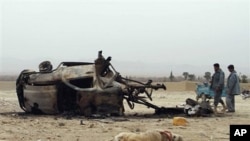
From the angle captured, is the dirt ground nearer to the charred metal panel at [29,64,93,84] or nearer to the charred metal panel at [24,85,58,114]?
the charred metal panel at [24,85,58,114]

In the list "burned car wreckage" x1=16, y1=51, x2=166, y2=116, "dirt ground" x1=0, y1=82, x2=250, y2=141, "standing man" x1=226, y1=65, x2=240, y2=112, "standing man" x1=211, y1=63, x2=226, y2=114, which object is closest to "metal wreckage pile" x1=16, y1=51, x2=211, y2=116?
"burned car wreckage" x1=16, y1=51, x2=166, y2=116

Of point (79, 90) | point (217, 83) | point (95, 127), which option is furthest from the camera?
point (217, 83)

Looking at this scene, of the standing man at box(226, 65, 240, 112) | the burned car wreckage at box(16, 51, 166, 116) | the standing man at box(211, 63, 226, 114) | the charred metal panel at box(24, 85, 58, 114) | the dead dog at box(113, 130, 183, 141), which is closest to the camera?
the dead dog at box(113, 130, 183, 141)

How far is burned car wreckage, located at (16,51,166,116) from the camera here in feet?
48.2

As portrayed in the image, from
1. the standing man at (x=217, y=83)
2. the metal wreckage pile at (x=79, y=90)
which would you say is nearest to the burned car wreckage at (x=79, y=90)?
the metal wreckage pile at (x=79, y=90)

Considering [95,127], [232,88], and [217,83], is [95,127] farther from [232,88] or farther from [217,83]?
[232,88]

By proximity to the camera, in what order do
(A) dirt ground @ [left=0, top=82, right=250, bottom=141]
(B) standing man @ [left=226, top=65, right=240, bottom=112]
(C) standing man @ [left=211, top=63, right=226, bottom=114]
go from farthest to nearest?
(B) standing man @ [left=226, top=65, right=240, bottom=112], (C) standing man @ [left=211, top=63, right=226, bottom=114], (A) dirt ground @ [left=0, top=82, right=250, bottom=141]

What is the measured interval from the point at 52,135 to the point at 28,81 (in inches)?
223

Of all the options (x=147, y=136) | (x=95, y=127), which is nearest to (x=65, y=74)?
(x=95, y=127)

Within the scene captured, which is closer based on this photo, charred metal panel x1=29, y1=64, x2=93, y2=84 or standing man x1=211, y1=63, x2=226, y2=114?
charred metal panel x1=29, y1=64, x2=93, y2=84

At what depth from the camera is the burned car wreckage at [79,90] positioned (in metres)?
14.7

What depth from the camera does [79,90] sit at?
1462 centimetres

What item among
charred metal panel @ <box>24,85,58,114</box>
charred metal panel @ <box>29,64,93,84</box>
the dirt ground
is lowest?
the dirt ground

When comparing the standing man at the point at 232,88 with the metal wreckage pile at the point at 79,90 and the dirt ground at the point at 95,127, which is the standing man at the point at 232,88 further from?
the metal wreckage pile at the point at 79,90
